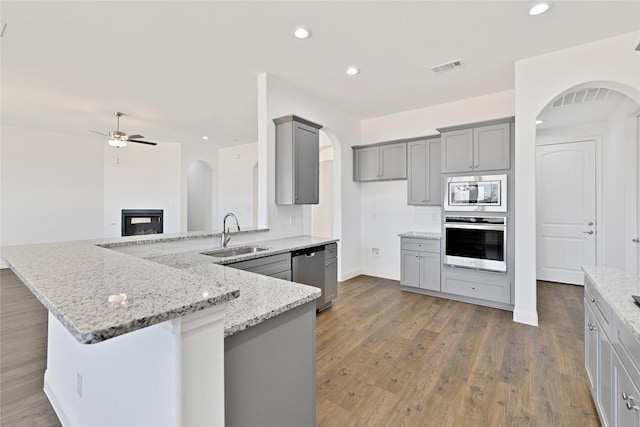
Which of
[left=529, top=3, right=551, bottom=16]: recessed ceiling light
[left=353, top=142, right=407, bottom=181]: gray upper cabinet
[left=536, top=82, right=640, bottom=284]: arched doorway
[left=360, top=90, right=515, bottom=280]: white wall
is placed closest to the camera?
[left=529, top=3, right=551, bottom=16]: recessed ceiling light

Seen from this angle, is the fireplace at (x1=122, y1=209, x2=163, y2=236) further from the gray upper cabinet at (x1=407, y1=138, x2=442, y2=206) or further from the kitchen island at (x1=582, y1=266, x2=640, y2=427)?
the kitchen island at (x1=582, y1=266, x2=640, y2=427)

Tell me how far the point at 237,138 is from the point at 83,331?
716 centimetres

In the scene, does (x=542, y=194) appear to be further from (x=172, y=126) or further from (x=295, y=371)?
(x=172, y=126)

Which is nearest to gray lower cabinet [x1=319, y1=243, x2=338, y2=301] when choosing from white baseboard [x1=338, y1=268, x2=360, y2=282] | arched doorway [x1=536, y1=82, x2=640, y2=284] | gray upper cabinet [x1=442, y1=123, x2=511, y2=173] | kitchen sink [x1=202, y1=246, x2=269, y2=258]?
kitchen sink [x1=202, y1=246, x2=269, y2=258]

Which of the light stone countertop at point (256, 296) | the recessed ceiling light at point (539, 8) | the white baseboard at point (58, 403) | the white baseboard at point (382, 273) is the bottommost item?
the white baseboard at point (58, 403)

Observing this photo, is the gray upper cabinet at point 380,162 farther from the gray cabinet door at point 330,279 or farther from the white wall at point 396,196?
the gray cabinet door at point 330,279

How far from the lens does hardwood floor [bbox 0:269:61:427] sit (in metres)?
1.88

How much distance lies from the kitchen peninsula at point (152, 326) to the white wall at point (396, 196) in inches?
152

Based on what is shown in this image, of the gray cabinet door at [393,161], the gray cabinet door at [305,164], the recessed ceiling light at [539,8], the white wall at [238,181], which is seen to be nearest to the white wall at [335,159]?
the gray cabinet door at [305,164]

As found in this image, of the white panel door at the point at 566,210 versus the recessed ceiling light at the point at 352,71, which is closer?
the recessed ceiling light at the point at 352,71

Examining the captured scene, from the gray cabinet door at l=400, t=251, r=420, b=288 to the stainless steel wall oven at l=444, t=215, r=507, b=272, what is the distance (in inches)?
17.4

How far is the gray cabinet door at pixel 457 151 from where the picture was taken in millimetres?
3924

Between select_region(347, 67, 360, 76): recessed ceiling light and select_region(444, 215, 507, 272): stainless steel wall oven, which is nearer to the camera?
select_region(347, 67, 360, 76): recessed ceiling light

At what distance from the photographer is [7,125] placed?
558cm
